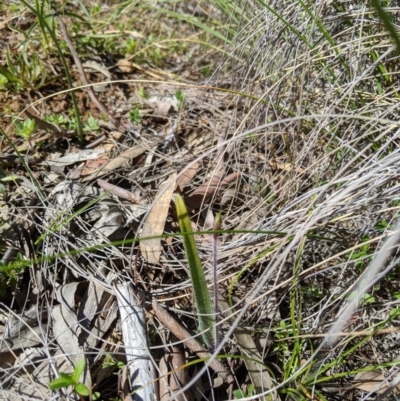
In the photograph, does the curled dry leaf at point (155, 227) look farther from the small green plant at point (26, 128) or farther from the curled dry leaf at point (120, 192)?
the small green plant at point (26, 128)

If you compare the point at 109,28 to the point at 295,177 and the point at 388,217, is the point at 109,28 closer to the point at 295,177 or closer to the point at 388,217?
the point at 295,177

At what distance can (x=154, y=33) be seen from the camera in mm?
2660

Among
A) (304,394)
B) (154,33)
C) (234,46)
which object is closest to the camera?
(304,394)

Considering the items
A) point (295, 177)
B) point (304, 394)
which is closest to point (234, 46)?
point (295, 177)

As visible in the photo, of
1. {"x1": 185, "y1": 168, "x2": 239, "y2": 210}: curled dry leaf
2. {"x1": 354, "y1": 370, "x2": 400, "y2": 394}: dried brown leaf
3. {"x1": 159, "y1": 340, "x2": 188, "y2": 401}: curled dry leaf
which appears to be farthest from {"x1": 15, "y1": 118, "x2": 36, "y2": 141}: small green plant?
{"x1": 354, "y1": 370, "x2": 400, "y2": 394}: dried brown leaf

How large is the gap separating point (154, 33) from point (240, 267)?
1.61 meters

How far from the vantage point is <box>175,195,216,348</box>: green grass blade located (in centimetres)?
110

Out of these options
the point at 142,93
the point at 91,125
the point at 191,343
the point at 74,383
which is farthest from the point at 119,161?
the point at 74,383

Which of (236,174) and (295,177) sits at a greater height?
(295,177)

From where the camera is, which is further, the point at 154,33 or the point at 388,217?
the point at 154,33

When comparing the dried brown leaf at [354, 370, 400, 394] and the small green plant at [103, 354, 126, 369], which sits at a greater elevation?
the dried brown leaf at [354, 370, 400, 394]

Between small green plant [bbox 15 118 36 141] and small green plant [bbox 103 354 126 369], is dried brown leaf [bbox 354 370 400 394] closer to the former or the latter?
small green plant [bbox 103 354 126 369]

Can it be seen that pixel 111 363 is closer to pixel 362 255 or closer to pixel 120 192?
pixel 120 192

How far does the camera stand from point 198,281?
1182 mm
